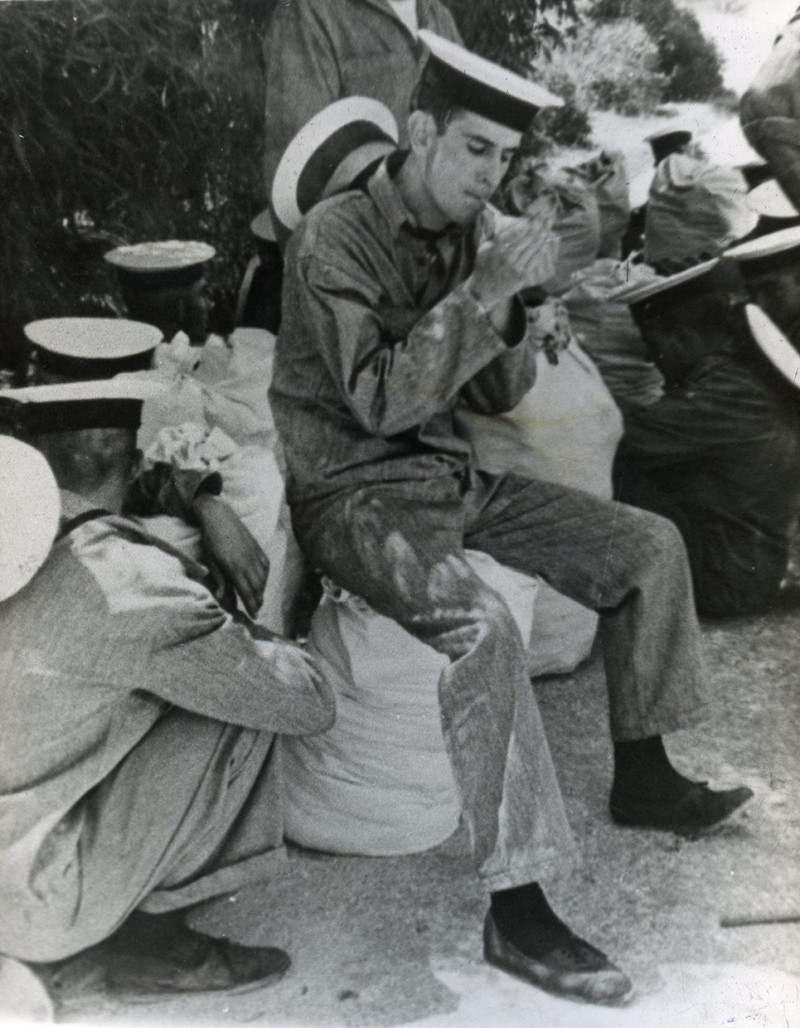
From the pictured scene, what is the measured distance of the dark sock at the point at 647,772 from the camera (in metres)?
2.66

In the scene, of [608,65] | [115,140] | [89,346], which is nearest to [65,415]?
[89,346]

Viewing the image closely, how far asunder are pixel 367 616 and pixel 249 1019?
97cm

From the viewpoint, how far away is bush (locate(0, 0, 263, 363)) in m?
2.66

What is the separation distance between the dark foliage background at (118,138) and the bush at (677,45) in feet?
0.09

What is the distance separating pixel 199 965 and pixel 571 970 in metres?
0.85

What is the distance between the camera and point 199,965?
262 centimetres

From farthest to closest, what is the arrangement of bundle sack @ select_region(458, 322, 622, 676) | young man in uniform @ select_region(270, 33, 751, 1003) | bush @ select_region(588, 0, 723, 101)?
bundle sack @ select_region(458, 322, 622, 676) < bush @ select_region(588, 0, 723, 101) < young man in uniform @ select_region(270, 33, 751, 1003)

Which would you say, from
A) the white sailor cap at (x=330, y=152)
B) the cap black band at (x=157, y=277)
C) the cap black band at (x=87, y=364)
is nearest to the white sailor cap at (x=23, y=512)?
the cap black band at (x=87, y=364)

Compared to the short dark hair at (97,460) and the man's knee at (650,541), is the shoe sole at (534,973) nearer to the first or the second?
the man's knee at (650,541)

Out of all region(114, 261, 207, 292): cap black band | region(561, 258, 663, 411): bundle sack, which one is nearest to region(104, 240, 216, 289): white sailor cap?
region(114, 261, 207, 292): cap black band

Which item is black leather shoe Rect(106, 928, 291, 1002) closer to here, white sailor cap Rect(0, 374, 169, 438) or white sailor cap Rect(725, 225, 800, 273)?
white sailor cap Rect(0, 374, 169, 438)

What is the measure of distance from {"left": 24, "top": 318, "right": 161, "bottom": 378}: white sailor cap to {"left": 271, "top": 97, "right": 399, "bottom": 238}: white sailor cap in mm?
444

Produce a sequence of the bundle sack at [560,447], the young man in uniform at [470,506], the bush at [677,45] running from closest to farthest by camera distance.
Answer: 1. the young man in uniform at [470,506]
2. the bush at [677,45]
3. the bundle sack at [560,447]

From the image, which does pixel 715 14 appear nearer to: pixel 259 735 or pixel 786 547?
pixel 786 547
